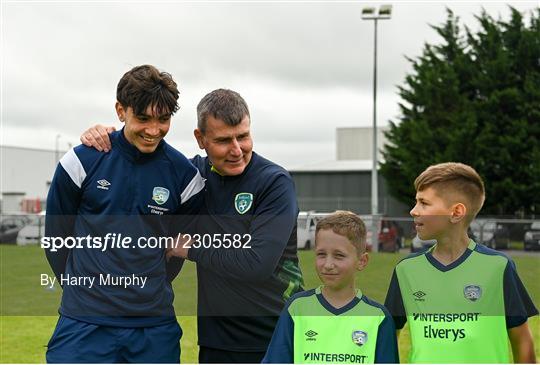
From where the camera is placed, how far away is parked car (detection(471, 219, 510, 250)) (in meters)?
17.0

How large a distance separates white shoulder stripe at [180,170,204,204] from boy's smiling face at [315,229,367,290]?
718mm

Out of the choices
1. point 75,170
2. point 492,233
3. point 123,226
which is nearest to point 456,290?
point 123,226

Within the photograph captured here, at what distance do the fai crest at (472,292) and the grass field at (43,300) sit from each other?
664 millimetres

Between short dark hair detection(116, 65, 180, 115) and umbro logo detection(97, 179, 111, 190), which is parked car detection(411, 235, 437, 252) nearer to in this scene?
short dark hair detection(116, 65, 180, 115)

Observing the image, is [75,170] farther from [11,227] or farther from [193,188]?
[11,227]

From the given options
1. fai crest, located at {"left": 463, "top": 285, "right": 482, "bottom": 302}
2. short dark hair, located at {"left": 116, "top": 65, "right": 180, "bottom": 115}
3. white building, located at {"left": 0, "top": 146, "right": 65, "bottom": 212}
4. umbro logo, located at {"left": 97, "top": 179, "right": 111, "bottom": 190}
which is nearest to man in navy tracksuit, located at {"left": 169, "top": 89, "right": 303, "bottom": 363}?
short dark hair, located at {"left": 116, "top": 65, "right": 180, "bottom": 115}

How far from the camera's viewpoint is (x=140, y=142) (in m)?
3.24

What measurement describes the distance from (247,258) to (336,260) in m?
0.45

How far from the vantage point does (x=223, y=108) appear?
324cm

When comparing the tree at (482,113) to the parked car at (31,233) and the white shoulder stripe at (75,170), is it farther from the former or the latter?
the white shoulder stripe at (75,170)

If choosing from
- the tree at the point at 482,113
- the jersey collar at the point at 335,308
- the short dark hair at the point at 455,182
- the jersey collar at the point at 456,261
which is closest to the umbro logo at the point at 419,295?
the jersey collar at the point at 456,261

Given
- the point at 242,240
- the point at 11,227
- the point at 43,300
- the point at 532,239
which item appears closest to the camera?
the point at 242,240

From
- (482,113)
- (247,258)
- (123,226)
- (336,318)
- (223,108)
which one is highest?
(482,113)

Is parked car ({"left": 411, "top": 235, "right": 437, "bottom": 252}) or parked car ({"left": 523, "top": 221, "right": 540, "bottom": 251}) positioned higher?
parked car ({"left": 411, "top": 235, "right": 437, "bottom": 252})
